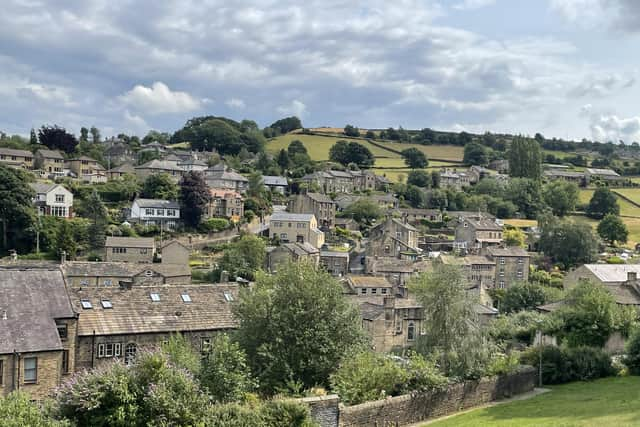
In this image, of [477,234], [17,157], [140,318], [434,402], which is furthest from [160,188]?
[434,402]

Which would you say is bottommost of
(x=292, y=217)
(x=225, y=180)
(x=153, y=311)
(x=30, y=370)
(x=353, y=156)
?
(x=30, y=370)

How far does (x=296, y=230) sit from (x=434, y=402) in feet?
211

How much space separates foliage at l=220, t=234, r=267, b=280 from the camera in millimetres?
66125

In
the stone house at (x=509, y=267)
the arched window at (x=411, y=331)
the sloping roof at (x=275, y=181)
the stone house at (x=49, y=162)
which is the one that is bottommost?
the arched window at (x=411, y=331)

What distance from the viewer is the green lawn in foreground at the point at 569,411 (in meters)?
19.3

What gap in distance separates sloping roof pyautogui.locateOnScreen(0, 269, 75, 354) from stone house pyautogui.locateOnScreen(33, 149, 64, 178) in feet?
257

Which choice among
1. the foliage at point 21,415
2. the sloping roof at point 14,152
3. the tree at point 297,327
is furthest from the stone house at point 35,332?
the sloping roof at point 14,152

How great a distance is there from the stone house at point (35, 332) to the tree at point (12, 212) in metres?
44.4

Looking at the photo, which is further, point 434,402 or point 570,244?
point 570,244

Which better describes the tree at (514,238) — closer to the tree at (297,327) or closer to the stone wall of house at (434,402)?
the stone wall of house at (434,402)

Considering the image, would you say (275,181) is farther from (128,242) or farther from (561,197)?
(561,197)

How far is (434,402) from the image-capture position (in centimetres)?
2356

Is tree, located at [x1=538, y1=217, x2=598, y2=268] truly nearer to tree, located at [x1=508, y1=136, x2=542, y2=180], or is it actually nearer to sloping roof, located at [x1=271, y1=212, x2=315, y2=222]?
sloping roof, located at [x1=271, y1=212, x2=315, y2=222]

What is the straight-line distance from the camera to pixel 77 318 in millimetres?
29781
